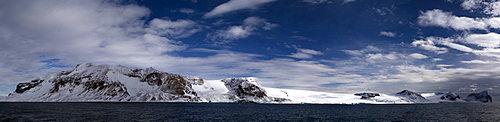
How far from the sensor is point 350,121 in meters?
93.5

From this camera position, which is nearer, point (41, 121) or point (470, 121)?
point (41, 121)

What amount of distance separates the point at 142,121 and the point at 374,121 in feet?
239

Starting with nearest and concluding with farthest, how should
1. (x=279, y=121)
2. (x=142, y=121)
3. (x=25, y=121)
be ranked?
(x=25, y=121), (x=142, y=121), (x=279, y=121)

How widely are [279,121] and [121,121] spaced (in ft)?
155

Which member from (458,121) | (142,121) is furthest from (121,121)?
(458,121)

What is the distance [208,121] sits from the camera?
87500 millimetres

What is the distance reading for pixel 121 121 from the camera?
82062mm

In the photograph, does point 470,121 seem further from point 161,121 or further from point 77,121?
point 77,121

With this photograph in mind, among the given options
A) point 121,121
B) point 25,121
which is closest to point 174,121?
point 121,121

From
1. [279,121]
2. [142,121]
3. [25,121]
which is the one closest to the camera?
[25,121]

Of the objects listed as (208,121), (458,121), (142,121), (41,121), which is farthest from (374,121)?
(41,121)

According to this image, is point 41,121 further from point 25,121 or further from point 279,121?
point 279,121

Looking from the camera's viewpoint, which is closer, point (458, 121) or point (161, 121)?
point (161, 121)

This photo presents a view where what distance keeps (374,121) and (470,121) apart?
104 ft
